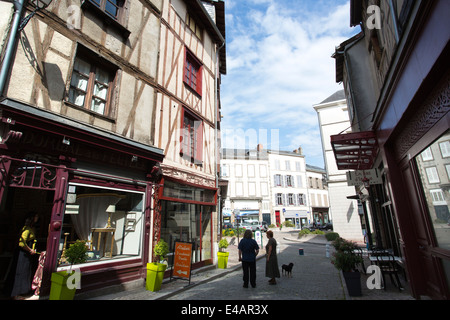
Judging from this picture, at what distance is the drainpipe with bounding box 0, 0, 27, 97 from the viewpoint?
13.2 feet

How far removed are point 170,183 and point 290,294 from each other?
4.30 meters

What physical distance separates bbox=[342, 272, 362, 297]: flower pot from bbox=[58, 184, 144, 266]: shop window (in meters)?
4.84

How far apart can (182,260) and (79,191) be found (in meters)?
2.99

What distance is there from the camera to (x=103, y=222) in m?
5.74

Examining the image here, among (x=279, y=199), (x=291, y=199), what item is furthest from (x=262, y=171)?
(x=291, y=199)

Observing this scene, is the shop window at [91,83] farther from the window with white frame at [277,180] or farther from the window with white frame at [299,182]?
the window with white frame at [299,182]

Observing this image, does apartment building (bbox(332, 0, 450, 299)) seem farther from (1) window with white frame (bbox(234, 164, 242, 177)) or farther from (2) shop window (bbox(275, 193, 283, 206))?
(2) shop window (bbox(275, 193, 283, 206))

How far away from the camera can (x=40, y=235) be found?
228 inches

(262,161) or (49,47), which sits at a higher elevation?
(262,161)

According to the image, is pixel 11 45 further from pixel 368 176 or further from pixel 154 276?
pixel 368 176

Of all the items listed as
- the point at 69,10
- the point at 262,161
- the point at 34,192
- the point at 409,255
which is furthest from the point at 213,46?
the point at 262,161
